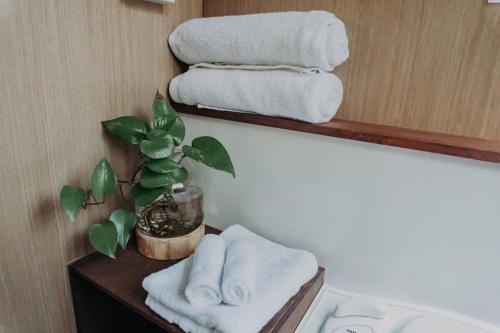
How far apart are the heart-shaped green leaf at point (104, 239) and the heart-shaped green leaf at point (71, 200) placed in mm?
53

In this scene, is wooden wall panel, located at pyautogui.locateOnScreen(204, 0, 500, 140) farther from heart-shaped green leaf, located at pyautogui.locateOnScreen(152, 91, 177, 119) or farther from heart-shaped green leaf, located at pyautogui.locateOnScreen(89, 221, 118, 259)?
heart-shaped green leaf, located at pyautogui.locateOnScreen(89, 221, 118, 259)

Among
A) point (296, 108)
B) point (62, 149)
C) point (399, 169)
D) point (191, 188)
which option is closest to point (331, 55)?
point (296, 108)

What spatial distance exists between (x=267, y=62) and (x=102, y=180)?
0.43m

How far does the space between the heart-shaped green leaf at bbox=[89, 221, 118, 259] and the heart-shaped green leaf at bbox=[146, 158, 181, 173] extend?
0.49 ft

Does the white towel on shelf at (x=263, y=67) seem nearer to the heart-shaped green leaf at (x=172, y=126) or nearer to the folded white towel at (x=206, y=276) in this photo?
the heart-shaped green leaf at (x=172, y=126)

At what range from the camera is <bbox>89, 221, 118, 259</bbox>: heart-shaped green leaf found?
0.65 metres

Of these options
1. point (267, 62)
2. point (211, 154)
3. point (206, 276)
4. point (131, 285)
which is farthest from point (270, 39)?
point (131, 285)

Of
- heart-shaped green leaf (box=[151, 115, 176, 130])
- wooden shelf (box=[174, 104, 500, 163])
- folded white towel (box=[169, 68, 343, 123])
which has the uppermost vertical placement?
folded white towel (box=[169, 68, 343, 123])

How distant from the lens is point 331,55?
0.67 m

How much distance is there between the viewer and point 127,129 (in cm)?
73

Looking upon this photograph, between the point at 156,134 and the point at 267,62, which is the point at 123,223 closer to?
the point at 156,134

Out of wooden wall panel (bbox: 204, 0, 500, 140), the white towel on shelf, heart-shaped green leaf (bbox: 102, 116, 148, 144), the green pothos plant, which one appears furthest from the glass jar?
wooden wall panel (bbox: 204, 0, 500, 140)

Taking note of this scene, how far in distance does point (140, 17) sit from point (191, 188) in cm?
43

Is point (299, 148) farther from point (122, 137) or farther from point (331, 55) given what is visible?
point (122, 137)
